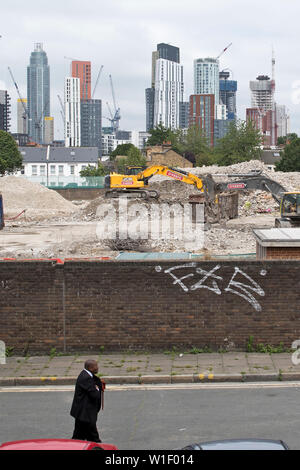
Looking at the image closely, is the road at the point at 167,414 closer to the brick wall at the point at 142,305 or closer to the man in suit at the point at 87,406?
the man in suit at the point at 87,406

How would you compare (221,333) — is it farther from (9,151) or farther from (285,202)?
(9,151)

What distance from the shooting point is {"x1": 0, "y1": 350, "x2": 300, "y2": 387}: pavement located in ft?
43.2

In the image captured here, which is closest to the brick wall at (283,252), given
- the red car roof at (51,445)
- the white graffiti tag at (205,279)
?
the white graffiti tag at (205,279)

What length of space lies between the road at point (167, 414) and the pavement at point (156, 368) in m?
0.29

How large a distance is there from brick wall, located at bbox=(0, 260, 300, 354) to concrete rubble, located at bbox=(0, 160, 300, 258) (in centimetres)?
608

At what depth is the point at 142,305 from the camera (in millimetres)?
15031

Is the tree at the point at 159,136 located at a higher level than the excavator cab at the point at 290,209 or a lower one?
higher

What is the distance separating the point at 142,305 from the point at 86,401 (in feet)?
19.7

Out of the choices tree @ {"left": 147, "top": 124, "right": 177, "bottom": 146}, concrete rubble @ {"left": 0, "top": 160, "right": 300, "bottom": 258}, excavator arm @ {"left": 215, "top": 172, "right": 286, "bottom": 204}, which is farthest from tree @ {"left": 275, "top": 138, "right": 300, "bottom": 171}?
excavator arm @ {"left": 215, "top": 172, "right": 286, "bottom": 204}

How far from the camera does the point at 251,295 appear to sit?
48.9ft

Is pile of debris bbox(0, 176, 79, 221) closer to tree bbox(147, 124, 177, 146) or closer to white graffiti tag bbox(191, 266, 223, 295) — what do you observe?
white graffiti tag bbox(191, 266, 223, 295)

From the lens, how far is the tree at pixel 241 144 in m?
108

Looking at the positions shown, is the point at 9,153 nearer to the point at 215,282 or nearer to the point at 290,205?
the point at 290,205

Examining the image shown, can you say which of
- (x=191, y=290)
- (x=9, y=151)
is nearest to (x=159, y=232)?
(x=191, y=290)
